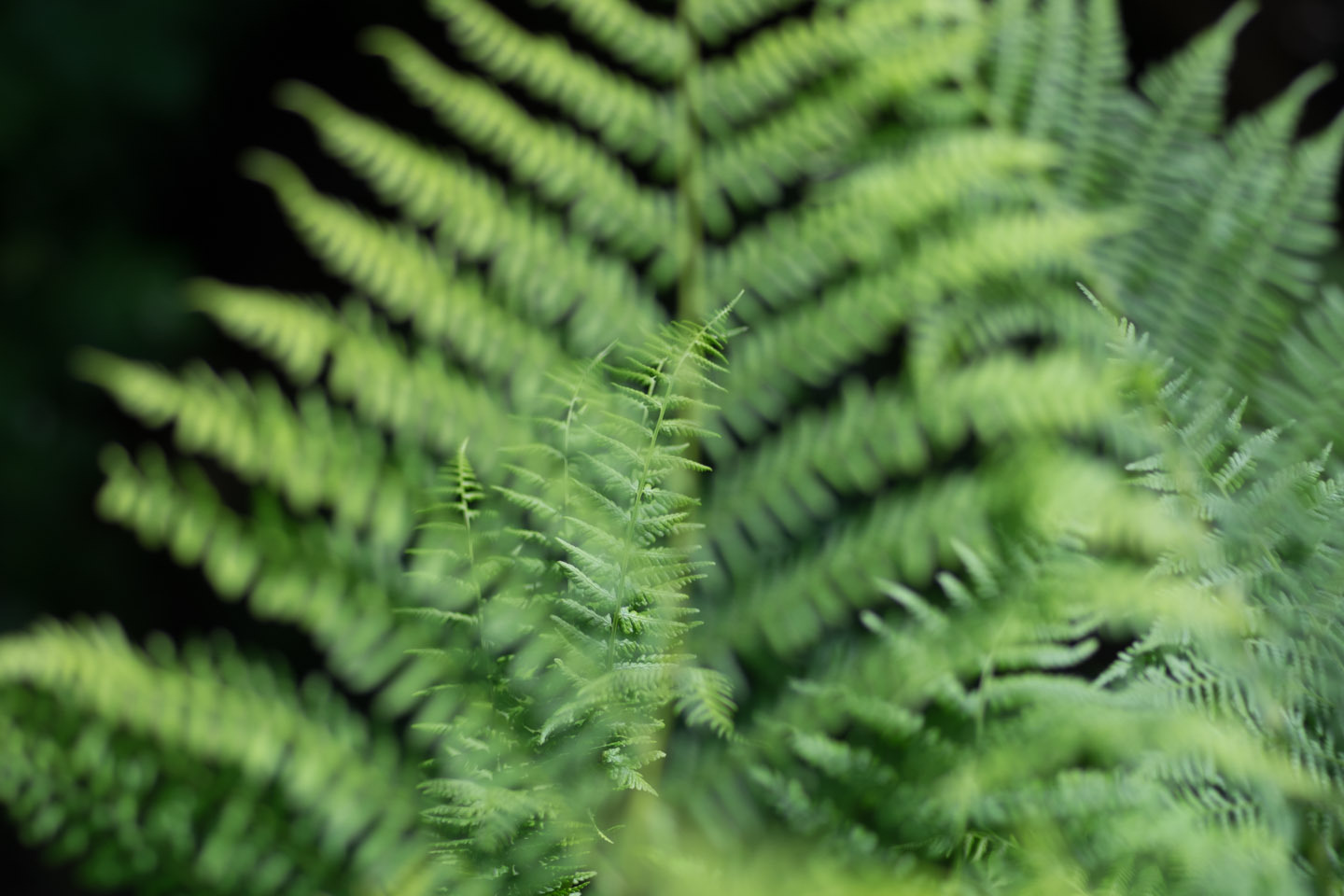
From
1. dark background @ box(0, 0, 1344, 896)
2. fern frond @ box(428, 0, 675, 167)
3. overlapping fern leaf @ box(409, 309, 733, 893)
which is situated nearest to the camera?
overlapping fern leaf @ box(409, 309, 733, 893)

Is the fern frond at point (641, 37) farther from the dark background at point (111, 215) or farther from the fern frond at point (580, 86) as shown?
the dark background at point (111, 215)

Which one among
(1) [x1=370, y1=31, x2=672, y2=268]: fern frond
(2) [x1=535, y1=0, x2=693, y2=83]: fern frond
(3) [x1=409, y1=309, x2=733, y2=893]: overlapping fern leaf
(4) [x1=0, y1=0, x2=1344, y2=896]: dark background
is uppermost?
(2) [x1=535, y1=0, x2=693, y2=83]: fern frond

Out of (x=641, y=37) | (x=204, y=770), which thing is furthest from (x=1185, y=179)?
(x=204, y=770)

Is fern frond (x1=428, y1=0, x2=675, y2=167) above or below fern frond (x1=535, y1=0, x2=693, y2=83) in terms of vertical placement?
below

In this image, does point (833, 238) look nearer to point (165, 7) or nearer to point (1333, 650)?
point (1333, 650)

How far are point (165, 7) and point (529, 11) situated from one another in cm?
101

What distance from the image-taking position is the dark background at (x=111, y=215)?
90.8 inches

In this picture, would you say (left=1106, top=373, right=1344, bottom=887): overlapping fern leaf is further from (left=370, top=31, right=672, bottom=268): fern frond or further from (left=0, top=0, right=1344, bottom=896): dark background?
(left=0, top=0, right=1344, bottom=896): dark background

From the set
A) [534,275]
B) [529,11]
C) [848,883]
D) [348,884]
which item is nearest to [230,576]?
[348,884]

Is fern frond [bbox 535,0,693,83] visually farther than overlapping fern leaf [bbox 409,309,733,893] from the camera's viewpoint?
Yes

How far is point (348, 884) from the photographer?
672mm

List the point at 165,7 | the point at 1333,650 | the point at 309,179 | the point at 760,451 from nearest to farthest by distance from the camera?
the point at 1333,650 → the point at 760,451 → the point at 165,7 → the point at 309,179

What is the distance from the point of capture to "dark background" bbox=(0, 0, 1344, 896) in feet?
7.57

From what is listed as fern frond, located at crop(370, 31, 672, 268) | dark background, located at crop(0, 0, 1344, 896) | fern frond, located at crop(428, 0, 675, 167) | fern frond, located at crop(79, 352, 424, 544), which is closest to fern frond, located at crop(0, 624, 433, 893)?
fern frond, located at crop(79, 352, 424, 544)
